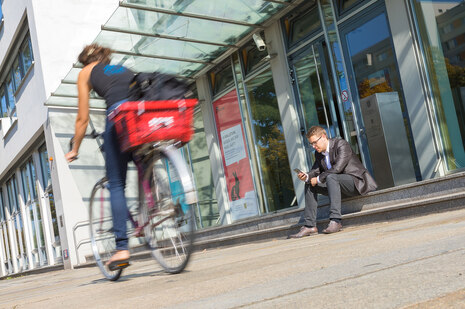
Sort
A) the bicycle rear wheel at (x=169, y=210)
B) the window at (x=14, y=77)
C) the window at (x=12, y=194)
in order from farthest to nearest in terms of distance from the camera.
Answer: the window at (x=12, y=194), the window at (x=14, y=77), the bicycle rear wheel at (x=169, y=210)

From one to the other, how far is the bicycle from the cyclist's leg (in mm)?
88

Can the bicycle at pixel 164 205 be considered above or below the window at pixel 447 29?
below

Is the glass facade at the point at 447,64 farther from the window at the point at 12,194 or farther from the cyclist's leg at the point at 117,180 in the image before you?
the window at the point at 12,194

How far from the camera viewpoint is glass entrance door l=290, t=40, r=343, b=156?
862cm

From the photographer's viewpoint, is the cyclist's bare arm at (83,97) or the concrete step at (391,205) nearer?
the cyclist's bare arm at (83,97)

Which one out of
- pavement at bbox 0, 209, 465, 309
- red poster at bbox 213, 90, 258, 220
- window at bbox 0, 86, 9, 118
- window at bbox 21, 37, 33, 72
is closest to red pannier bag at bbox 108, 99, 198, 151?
pavement at bbox 0, 209, 465, 309

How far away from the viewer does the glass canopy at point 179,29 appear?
345 inches

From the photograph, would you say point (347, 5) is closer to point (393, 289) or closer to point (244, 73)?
point (244, 73)

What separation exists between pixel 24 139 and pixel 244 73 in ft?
30.4

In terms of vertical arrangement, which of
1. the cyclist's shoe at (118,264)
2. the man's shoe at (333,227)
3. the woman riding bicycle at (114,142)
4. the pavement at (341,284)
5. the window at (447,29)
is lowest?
the man's shoe at (333,227)

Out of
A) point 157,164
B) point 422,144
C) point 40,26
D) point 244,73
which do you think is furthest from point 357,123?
point 40,26

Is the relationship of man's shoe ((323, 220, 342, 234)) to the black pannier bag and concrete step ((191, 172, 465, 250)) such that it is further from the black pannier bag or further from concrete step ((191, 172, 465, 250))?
the black pannier bag

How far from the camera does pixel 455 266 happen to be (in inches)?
72.2

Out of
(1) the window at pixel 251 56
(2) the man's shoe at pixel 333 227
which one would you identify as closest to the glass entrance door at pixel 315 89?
(1) the window at pixel 251 56
